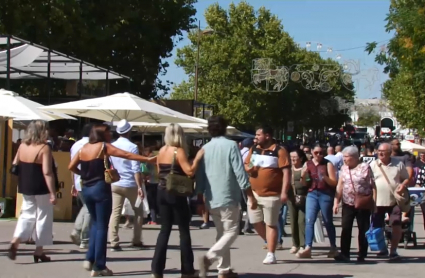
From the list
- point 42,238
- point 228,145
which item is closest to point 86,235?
point 42,238

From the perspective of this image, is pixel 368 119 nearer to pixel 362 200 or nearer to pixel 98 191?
pixel 362 200

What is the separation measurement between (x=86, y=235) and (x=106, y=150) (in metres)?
2.69

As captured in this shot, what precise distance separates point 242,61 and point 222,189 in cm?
4885

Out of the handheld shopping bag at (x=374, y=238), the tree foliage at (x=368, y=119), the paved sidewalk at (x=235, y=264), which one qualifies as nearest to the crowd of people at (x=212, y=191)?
the handheld shopping bag at (x=374, y=238)

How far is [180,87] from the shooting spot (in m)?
79.2

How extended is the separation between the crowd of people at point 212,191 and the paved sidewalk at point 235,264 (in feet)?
0.76

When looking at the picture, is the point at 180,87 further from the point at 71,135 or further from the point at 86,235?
the point at 86,235

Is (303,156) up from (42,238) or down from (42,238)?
up

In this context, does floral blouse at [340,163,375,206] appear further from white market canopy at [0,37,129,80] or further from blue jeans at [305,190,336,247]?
white market canopy at [0,37,129,80]

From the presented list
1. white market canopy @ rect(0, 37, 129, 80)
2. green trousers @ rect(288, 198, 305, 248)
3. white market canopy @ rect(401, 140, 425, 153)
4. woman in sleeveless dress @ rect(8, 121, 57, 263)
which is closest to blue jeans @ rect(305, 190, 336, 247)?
green trousers @ rect(288, 198, 305, 248)

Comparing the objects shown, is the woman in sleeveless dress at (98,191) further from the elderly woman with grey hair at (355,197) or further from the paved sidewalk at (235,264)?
the elderly woman with grey hair at (355,197)

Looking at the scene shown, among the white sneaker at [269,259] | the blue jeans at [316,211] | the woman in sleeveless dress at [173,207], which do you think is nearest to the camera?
the woman in sleeveless dress at [173,207]

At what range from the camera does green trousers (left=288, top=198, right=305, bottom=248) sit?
1141 centimetres

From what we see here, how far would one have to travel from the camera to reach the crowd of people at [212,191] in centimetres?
863
